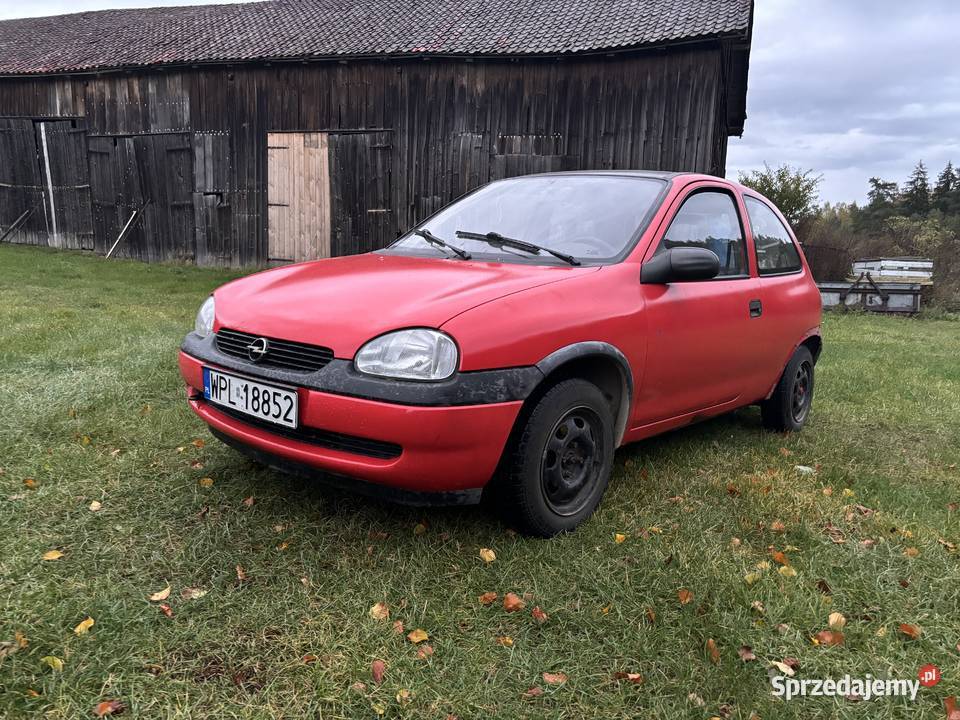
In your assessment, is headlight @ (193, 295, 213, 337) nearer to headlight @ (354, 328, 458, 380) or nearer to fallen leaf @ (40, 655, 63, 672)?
headlight @ (354, 328, 458, 380)

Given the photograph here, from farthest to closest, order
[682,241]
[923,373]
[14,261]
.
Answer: [14,261], [923,373], [682,241]

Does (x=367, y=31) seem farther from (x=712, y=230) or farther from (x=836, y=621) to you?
(x=836, y=621)

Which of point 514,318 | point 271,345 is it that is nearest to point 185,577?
point 271,345

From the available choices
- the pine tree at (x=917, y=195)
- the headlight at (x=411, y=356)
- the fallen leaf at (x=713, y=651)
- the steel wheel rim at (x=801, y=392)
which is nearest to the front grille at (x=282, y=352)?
the headlight at (x=411, y=356)

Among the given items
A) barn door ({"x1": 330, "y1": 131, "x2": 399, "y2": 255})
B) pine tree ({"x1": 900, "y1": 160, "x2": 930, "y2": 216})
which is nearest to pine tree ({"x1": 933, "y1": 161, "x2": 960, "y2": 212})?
pine tree ({"x1": 900, "y1": 160, "x2": 930, "y2": 216})

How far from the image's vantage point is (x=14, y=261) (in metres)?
13.4

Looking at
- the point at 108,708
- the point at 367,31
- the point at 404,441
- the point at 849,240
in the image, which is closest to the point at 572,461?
the point at 404,441

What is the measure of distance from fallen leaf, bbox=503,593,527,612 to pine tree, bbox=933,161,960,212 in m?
55.1

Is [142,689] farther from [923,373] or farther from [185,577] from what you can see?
[923,373]

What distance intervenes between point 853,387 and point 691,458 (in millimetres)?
3036

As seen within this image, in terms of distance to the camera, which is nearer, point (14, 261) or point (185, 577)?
point (185, 577)

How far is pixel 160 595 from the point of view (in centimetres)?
222

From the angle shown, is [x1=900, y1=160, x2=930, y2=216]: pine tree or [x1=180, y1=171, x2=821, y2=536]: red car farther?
[x1=900, y1=160, x2=930, y2=216]: pine tree

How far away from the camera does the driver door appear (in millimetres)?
3109
